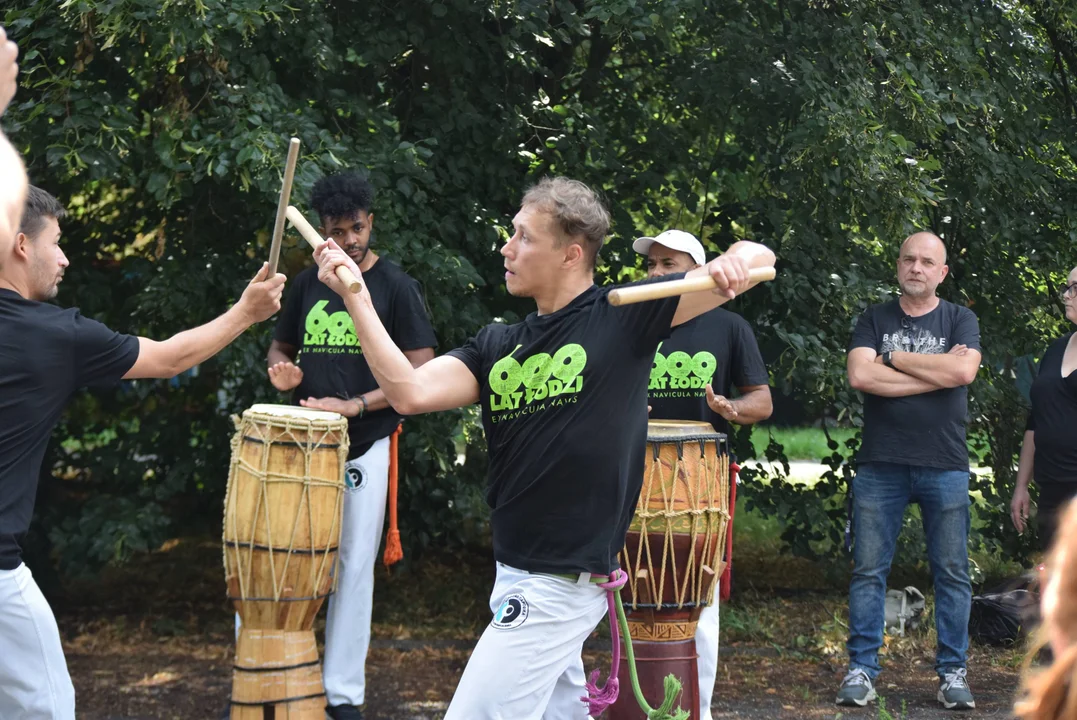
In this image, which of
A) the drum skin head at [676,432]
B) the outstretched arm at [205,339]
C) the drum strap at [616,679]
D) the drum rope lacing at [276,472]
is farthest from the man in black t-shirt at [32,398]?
the drum skin head at [676,432]

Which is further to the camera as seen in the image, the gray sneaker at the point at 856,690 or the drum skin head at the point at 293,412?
the gray sneaker at the point at 856,690

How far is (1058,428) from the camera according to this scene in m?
5.62

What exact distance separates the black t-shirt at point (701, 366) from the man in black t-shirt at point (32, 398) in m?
2.18

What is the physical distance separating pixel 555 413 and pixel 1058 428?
3165mm

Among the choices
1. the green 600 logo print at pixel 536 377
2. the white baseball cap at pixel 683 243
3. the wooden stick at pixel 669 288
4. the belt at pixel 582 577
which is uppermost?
A: the white baseball cap at pixel 683 243

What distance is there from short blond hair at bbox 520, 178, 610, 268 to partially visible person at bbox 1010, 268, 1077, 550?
293cm

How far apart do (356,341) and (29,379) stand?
5.94 ft

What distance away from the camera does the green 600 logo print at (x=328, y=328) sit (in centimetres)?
517

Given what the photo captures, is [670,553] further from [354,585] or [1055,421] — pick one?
[1055,421]

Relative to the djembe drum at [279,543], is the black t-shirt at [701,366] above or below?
above

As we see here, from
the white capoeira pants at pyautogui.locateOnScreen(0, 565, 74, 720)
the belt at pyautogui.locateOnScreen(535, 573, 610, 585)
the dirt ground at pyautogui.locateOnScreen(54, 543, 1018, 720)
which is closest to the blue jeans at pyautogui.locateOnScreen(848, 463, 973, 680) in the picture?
the dirt ground at pyautogui.locateOnScreen(54, 543, 1018, 720)

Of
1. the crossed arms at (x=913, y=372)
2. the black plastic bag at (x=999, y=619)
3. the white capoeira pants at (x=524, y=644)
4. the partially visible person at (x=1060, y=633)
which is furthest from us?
the black plastic bag at (x=999, y=619)

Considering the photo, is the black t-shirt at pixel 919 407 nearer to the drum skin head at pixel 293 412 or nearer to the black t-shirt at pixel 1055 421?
the black t-shirt at pixel 1055 421

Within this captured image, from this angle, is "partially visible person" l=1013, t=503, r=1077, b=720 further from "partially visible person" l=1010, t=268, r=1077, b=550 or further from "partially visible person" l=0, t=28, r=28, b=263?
"partially visible person" l=1010, t=268, r=1077, b=550
